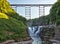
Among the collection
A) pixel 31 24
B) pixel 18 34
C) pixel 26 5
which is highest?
pixel 18 34

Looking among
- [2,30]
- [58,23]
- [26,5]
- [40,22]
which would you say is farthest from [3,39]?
[26,5]

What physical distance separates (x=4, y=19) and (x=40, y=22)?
2800 cm

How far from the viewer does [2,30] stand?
1245cm

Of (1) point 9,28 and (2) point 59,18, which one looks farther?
(2) point 59,18

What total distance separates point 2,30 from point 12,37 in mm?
559

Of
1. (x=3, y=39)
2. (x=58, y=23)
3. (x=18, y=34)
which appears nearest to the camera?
(x=3, y=39)

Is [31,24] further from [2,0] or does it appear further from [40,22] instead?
[2,0]

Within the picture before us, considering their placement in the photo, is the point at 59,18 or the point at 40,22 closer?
the point at 59,18

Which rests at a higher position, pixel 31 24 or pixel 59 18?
pixel 59 18

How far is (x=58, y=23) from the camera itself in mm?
20391

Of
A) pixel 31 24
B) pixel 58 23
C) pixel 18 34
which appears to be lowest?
pixel 31 24

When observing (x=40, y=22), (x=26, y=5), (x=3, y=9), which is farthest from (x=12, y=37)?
(x=26, y=5)

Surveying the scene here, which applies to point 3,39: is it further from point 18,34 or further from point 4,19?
point 4,19

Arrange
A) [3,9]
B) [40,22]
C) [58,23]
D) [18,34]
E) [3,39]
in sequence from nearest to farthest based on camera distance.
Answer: [3,39], [18,34], [3,9], [58,23], [40,22]
